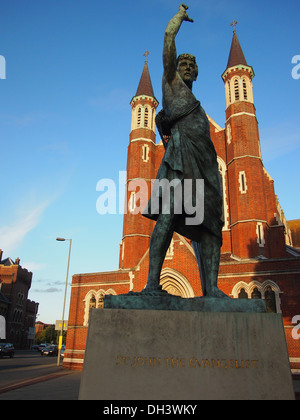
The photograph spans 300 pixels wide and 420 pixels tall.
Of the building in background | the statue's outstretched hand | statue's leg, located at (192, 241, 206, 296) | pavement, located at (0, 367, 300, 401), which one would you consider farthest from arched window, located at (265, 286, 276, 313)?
the building in background

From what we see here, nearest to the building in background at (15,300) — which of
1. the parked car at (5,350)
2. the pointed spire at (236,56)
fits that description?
the parked car at (5,350)

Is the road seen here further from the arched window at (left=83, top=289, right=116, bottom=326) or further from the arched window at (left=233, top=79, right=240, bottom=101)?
the arched window at (left=233, top=79, right=240, bottom=101)

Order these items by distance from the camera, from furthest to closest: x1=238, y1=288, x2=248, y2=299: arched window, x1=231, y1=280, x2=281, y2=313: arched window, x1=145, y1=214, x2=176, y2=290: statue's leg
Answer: x1=238, y1=288, x2=248, y2=299: arched window → x1=231, y1=280, x2=281, y2=313: arched window → x1=145, y1=214, x2=176, y2=290: statue's leg

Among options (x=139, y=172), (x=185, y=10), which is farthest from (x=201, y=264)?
(x=139, y=172)

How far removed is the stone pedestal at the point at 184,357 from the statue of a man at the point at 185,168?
0.57 metres

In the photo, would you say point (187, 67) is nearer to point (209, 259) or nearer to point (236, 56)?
point (209, 259)

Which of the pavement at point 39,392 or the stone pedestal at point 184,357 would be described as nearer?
the stone pedestal at point 184,357

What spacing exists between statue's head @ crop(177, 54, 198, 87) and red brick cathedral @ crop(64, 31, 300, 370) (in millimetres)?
15594

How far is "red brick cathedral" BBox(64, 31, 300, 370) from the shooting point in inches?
690

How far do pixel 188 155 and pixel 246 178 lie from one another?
69.9 feet

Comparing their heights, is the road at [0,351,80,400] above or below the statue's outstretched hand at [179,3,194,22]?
below

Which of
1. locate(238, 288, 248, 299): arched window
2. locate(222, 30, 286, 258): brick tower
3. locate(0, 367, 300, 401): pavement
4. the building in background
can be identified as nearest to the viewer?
locate(0, 367, 300, 401): pavement

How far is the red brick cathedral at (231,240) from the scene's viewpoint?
17514mm
